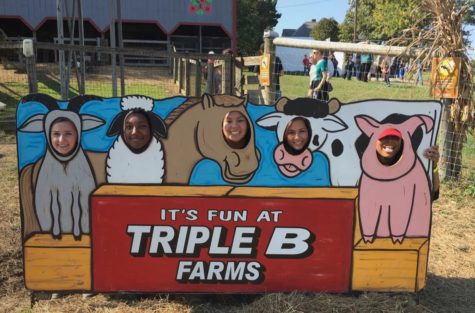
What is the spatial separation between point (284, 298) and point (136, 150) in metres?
1.28

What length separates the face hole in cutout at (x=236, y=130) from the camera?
2.93 m

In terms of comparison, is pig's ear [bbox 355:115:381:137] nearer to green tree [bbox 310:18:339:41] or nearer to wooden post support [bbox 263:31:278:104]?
wooden post support [bbox 263:31:278:104]

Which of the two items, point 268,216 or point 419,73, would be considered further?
point 419,73

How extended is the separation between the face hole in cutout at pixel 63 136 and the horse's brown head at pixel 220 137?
2.42ft

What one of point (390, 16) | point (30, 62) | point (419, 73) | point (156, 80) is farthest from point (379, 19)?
point (30, 62)

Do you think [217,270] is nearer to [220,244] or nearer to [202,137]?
[220,244]

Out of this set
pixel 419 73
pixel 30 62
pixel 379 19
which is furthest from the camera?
pixel 379 19

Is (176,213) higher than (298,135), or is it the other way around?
(298,135)

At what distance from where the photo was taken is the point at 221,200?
9.83 feet

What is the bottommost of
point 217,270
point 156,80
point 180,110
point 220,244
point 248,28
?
point 217,270

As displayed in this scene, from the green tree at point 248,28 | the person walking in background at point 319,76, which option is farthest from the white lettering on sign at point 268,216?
the green tree at point 248,28

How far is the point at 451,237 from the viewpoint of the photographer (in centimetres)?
461

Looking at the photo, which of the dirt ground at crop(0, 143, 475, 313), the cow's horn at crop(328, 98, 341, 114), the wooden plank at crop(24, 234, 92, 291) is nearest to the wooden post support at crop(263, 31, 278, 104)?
the dirt ground at crop(0, 143, 475, 313)

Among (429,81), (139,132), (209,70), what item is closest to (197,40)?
(209,70)
